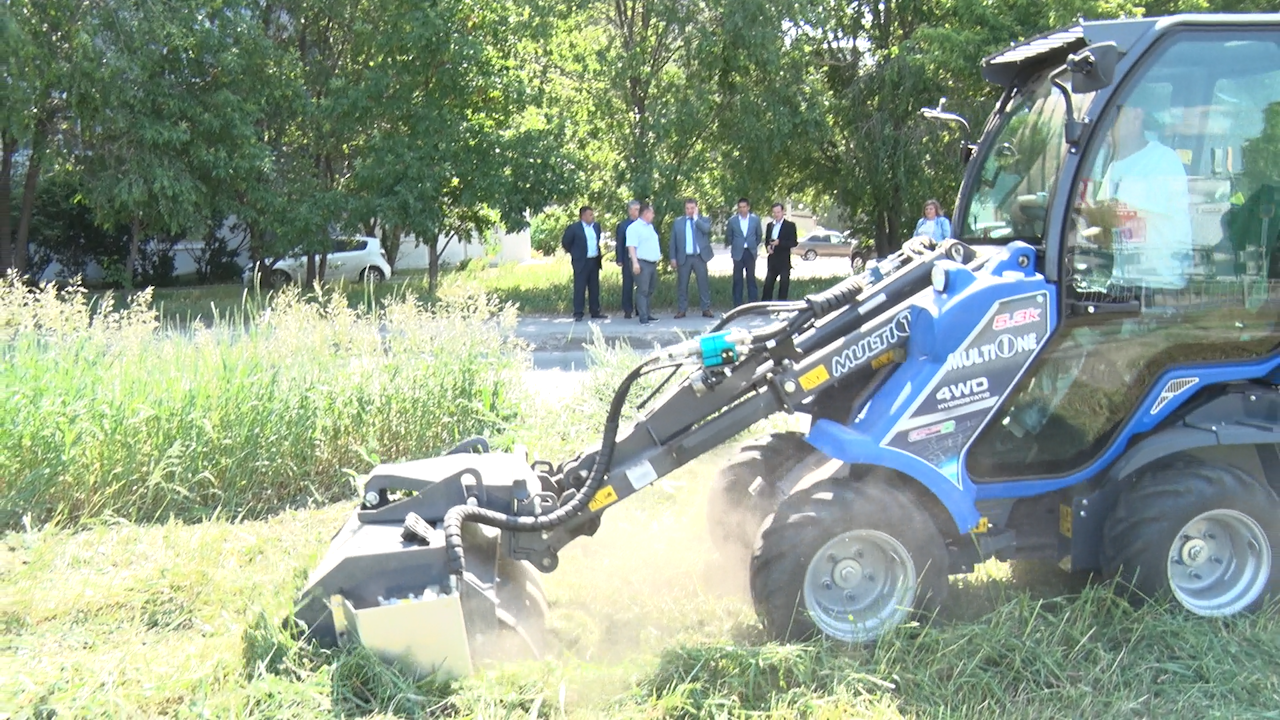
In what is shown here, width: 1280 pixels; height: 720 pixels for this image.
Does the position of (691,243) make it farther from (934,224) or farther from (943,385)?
(943,385)

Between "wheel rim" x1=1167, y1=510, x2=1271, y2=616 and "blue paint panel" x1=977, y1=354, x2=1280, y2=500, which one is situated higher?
"blue paint panel" x1=977, y1=354, x2=1280, y2=500

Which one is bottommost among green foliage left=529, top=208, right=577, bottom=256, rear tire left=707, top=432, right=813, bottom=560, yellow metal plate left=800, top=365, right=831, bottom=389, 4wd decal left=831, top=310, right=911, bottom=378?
rear tire left=707, top=432, right=813, bottom=560

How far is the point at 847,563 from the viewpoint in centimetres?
408

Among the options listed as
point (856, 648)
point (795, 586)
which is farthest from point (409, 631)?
point (856, 648)

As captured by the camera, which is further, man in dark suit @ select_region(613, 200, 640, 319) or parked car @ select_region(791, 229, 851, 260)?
parked car @ select_region(791, 229, 851, 260)

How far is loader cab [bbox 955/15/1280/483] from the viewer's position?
4.10 m

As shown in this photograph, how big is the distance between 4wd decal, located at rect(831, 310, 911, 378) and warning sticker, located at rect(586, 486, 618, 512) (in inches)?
37.5

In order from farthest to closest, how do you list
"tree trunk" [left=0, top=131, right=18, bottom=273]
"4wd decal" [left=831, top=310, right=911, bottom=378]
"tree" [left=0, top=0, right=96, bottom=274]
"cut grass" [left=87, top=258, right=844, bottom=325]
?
"tree trunk" [left=0, top=131, right=18, bottom=273] < "cut grass" [left=87, top=258, right=844, bottom=325] < "tree" [left=0, top=0, right=96, bottom=274] < "4wd decal" [left=831, top=310, right=911, bottom=378]

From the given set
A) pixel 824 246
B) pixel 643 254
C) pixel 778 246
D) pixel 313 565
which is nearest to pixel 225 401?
pixel 313 565

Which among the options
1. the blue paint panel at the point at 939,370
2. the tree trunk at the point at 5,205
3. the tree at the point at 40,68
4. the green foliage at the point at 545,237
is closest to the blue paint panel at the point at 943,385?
the blue paint panel at the point at 939,370

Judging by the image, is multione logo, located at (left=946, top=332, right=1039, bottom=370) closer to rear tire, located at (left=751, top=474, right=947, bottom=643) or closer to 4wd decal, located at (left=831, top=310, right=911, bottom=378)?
4wd decal, located at (left=831, top=310, right=911, bottom=378)

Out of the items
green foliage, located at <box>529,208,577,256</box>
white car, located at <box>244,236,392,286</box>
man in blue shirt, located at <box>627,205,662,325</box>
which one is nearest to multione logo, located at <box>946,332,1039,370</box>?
man in blue shirt, located at <box>627,205,662,325</box>

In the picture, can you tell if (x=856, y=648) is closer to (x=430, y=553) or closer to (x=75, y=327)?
(x=430, y=553)

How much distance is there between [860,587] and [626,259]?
1220 centimetres
